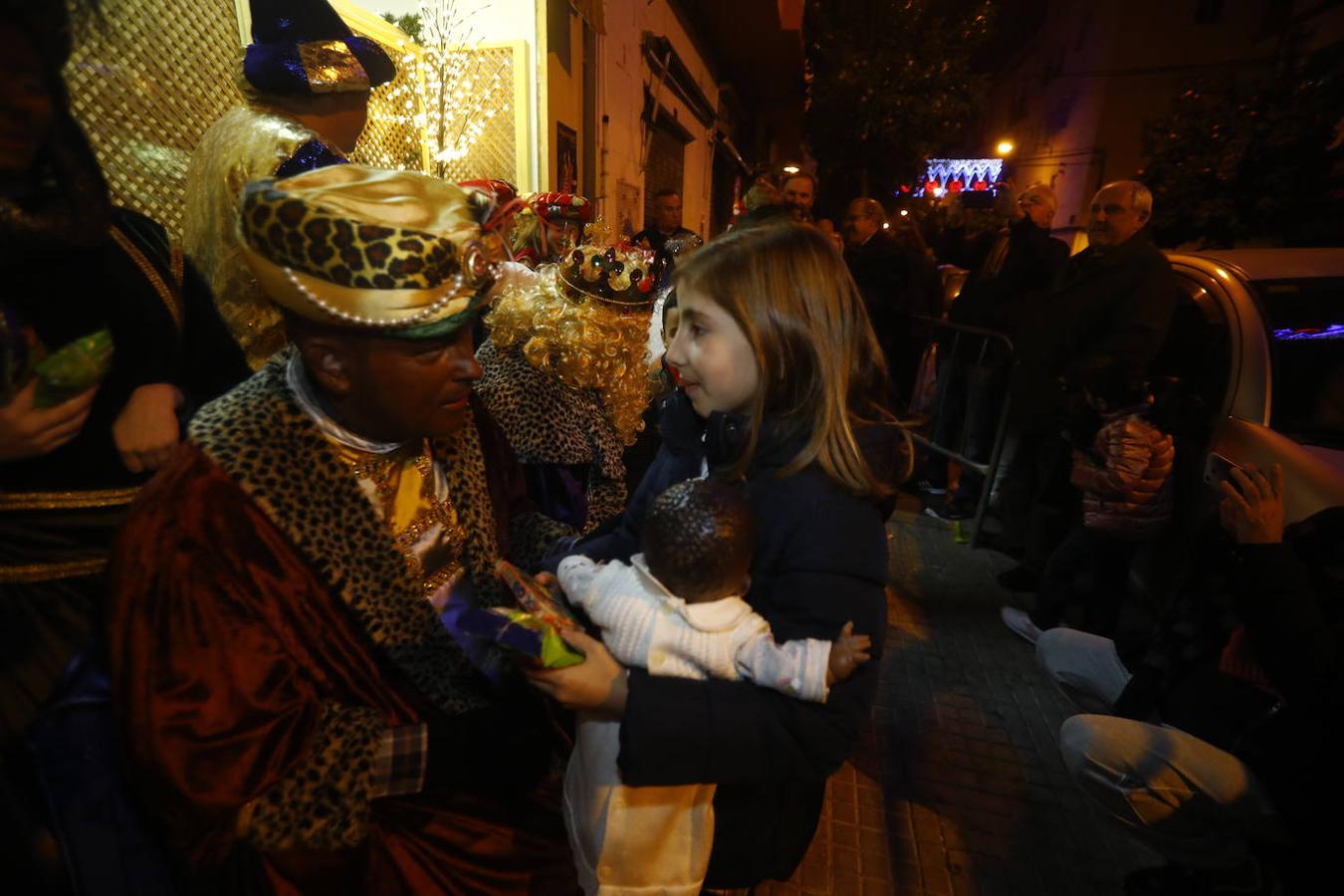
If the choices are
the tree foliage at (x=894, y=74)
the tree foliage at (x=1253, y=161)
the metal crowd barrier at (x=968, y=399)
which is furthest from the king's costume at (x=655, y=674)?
the tree foliage at (x=894, y=74)

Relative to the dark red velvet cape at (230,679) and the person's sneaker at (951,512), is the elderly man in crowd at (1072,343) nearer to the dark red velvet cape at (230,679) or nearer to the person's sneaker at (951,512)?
the person's sneaker at (951,512)

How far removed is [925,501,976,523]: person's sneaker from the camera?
5957mm

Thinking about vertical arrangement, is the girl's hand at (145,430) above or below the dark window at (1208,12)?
below

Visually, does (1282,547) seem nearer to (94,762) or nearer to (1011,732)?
(1011,732)

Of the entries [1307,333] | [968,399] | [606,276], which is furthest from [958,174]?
[606,276]

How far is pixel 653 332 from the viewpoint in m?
3.53

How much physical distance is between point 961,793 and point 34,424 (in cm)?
357

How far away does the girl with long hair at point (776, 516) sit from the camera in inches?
48.6

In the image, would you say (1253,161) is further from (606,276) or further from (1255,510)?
(606,276)

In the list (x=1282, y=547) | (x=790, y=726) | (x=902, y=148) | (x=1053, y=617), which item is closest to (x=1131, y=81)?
(x=902, y=148)

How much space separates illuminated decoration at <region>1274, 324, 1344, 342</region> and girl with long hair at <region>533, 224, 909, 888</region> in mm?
3476

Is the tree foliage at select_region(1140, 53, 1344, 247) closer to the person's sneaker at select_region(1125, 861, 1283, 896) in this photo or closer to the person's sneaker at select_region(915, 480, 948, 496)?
the person's sneaker at select_region(915, 480, 948, 496)

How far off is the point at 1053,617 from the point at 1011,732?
111 centimetres

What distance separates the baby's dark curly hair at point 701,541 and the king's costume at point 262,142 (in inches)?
Result: 67.5
